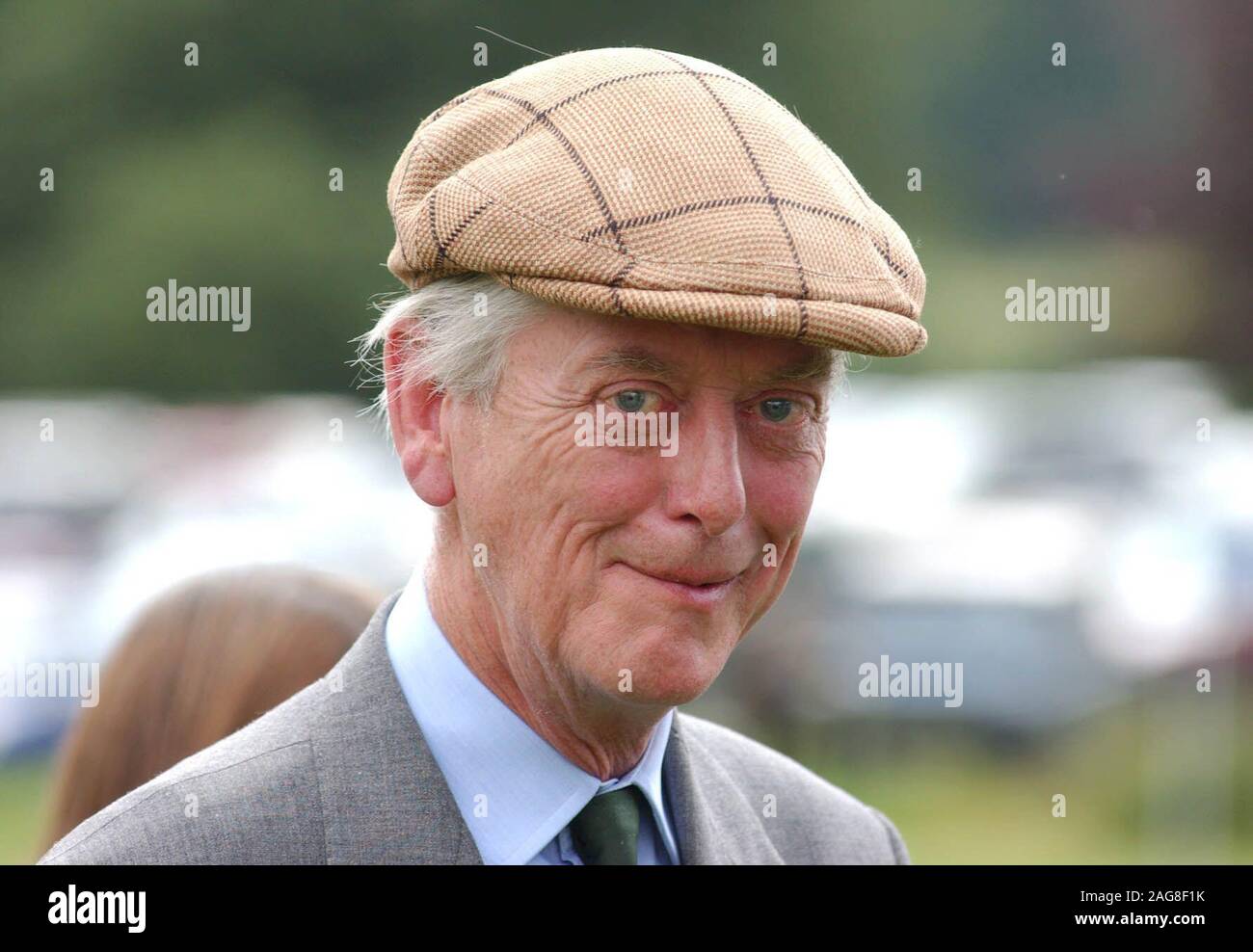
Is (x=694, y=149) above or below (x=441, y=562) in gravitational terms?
above

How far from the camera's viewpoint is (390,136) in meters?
18.4

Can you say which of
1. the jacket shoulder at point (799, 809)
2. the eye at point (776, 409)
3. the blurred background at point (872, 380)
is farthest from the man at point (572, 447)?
the blurred background at point (872, 380)

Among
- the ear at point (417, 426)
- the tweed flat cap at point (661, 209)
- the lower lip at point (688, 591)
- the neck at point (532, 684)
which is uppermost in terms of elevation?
the tweed flat cap at point (661, 209)

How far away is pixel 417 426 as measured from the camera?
2361 millimetres

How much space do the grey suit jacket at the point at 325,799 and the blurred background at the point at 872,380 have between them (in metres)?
8.61

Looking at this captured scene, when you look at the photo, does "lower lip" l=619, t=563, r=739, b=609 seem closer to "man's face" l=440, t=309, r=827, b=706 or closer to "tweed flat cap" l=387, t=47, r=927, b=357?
"man's face" l=440, t=309, r=827, b=706

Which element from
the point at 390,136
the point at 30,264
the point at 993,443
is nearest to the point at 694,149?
the point at 993,443

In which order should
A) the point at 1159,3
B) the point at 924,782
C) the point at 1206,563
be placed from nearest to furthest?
1. the point at 924,782
2. the point at 1206,563
3. the point at 1159,3

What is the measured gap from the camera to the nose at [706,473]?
7.03 feet

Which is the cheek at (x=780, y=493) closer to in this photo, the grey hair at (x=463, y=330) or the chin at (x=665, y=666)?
the chin at (x=665, y=666)

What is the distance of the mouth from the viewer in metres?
2.20

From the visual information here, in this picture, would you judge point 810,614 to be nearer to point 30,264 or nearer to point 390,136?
point 390,136

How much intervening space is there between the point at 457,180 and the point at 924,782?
10.9 meters

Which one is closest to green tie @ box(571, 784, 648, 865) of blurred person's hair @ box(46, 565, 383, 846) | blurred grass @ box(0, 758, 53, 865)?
blurred person's hair @ box(46, 565, 383, 846)
